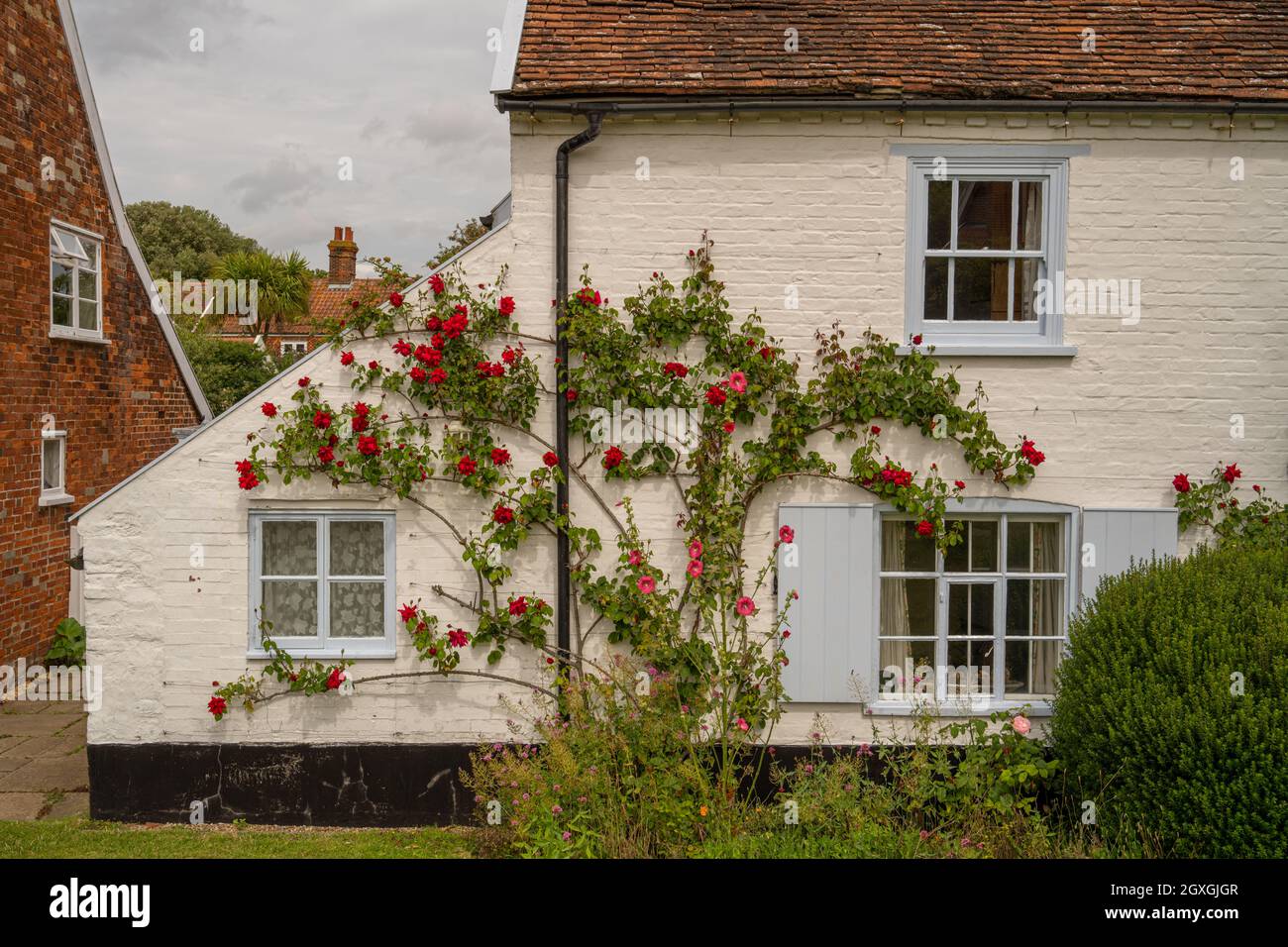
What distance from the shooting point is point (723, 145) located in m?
7.20

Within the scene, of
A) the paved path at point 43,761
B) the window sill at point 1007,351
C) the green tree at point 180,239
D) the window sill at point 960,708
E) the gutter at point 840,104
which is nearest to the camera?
the gutter at point 840,104

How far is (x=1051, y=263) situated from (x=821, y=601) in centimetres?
313

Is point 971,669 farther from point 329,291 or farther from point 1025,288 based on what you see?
point 329,291

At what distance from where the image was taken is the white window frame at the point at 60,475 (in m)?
10.8

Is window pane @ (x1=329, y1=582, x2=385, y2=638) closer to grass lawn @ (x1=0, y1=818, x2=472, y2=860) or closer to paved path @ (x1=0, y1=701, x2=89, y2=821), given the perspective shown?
grass lawn @ (x1=0, y1=818, x2=472, y2=860)

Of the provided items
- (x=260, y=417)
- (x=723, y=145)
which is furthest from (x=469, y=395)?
(x=723, y=145)

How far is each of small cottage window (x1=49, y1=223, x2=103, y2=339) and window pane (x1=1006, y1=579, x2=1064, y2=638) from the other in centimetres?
1050

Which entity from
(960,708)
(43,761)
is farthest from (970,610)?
(43,761)

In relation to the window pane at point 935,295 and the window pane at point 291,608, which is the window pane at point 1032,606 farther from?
the window pane at point 291,608

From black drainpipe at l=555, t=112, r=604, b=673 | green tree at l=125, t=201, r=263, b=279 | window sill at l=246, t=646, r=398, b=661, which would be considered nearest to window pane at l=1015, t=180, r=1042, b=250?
black drainpipe at l=555, t=112, r=604, b=673

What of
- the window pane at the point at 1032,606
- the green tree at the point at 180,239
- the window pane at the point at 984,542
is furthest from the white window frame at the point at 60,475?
the green tree at the point at 180,239

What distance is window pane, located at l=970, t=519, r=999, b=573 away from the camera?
7.38 meters

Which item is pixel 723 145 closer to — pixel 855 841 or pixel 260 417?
pixel 260 417

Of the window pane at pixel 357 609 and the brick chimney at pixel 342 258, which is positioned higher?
the brick chimney at pixel 342 258
